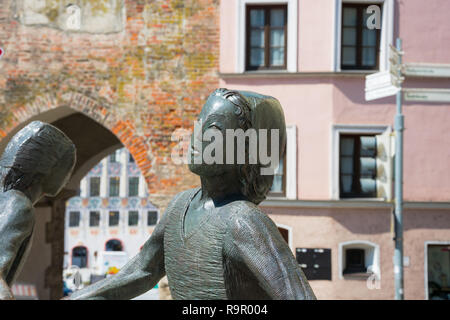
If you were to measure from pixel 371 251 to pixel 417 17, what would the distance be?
4100 millimetres

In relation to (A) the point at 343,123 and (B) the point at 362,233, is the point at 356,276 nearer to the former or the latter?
(B) the point at 362,233

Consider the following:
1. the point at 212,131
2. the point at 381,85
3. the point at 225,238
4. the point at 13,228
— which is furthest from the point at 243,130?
the point at 381,85

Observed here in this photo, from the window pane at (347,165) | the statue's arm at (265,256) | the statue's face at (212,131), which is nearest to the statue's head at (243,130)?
the statue's face at (212,131)

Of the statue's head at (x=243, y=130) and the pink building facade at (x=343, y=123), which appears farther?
the pink building facade at (x=343, y=123)

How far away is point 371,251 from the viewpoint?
46.9 ft

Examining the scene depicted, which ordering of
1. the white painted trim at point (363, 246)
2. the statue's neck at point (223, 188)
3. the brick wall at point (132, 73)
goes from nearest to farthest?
the statue's neck at point (223, 188) < the brick wall at point (132, 73) < the white painted trim at point (363, 246)

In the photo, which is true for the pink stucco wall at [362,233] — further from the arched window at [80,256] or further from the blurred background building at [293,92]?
the arched window at [80,256]

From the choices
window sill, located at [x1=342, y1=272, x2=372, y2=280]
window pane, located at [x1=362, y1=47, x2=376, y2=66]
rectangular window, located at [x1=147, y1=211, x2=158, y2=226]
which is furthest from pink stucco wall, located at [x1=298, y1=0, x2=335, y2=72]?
rectangular window, located at [x1=147, y1=211, x2=158, y2=226]

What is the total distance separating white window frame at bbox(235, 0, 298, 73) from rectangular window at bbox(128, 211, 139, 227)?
30108 millimetres

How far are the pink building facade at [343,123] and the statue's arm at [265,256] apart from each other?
11647 mm

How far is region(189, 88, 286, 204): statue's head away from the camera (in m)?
2.50

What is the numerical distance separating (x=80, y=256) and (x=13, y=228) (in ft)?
137

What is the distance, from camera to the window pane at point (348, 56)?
14453mm

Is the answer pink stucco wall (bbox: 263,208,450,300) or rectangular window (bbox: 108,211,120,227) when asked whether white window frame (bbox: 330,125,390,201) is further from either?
rectangular window (bbox: 108,211,120,227)
